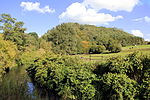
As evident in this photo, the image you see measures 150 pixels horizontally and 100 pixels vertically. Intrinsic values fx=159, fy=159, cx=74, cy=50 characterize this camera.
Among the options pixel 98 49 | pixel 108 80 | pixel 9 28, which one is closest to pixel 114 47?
pixel 98 49

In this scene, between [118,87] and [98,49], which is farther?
[98,49]

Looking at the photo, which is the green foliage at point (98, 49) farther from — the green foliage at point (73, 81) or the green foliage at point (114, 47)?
the green foliage at point (73, 81)

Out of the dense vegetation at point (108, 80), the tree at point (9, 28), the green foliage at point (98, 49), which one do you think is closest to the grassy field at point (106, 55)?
the dense vegetation at point (108, 80)

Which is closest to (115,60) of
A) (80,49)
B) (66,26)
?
(80,49)

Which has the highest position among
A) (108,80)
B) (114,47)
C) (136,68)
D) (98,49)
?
(114,47)

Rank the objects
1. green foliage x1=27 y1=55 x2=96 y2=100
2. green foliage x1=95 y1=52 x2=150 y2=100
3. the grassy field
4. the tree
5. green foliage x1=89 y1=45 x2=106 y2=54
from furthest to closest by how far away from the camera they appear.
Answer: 1. green foliage x1=89 y1=45 x2=106 y2=54
2. the tree
3. the grassy field
4. green foliage x1=27 y1=55 x2=96 y2=100
5. green foliage x1=95 y1=52 x2=150 y2=100

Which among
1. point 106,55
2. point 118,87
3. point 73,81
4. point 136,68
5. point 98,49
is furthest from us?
point 98,49

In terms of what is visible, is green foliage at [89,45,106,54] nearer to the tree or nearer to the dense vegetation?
the tree

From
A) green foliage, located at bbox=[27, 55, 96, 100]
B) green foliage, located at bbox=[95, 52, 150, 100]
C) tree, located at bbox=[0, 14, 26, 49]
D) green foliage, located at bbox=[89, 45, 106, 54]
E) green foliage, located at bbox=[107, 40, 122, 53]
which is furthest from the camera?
green foliage, located at bbox=[89, 45, 106, 54]

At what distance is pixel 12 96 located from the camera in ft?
17.4

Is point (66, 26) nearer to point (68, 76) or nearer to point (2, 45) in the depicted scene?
point (2, 45)

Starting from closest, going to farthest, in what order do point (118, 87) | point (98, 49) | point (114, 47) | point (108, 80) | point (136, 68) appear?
point (118, 87)
point (108, 80)
point (136, 68)
point (114, 47)
point (98, 49)

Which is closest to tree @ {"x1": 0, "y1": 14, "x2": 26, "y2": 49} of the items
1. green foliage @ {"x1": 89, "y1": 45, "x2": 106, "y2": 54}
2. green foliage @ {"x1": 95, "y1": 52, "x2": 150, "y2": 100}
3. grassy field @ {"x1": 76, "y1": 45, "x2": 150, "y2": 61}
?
grassy field @ {"x1": 76, "y1": 45, "x2": 150, "y2": 61}

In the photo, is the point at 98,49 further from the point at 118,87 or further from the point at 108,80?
the point at 118,87
